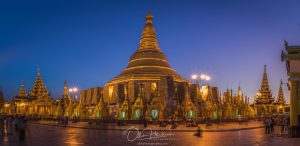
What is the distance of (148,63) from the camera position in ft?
252

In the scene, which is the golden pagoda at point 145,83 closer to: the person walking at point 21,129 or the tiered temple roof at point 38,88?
the tiered temple roof at point 38,88

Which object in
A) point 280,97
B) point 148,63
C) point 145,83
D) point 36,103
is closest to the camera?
point 145,83

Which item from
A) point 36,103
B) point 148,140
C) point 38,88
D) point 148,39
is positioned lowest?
point 148,140

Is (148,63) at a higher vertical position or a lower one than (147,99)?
higher

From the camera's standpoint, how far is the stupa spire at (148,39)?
267ft

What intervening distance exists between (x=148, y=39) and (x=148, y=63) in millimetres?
7752

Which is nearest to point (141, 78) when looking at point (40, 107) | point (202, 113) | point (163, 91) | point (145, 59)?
point (145, 59)

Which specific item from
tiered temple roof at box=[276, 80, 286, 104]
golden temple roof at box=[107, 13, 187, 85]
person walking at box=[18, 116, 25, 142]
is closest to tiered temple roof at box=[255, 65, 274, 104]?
tiered temple roof at box=[276, 80, 286, 104]

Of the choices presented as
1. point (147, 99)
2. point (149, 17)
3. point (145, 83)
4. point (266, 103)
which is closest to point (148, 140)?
point (147, 99)

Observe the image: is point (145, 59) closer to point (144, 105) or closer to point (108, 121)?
point (144, 105)

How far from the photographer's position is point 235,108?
63844mm

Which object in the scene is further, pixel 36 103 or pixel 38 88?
pixel 38 88
